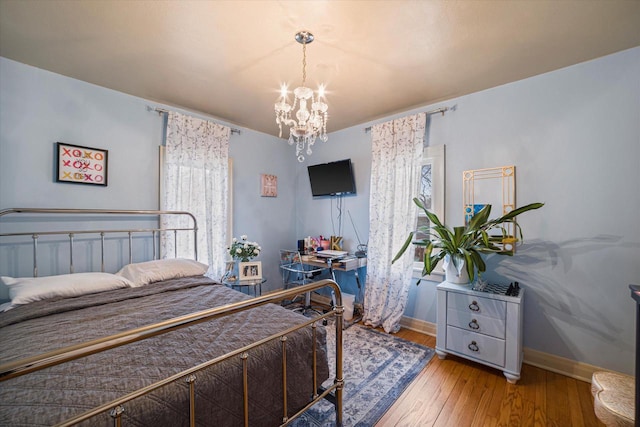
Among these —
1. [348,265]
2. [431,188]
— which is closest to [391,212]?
[431,188]

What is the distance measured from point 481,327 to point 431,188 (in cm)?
141

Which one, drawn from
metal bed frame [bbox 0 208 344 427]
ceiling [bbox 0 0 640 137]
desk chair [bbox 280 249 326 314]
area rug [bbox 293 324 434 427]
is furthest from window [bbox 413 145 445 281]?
metal bed frame [bbox 0 208 344 427]

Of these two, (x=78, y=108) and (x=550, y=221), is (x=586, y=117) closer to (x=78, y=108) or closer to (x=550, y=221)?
(x=550, y=221)

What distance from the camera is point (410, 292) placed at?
2973 mm

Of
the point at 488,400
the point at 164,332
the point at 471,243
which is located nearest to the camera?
the point at 164,332

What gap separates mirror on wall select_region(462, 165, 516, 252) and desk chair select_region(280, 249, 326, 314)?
72.1 inches

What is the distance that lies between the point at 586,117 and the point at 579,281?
1302 millimetres

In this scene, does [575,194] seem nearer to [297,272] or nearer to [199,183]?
[297,272]

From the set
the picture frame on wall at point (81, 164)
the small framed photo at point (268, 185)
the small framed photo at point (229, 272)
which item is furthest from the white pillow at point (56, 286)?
the small framed photo at point (268, 185)

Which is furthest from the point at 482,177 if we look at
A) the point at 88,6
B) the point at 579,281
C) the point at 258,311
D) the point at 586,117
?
the point at 88,6

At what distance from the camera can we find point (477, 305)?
2.14 m

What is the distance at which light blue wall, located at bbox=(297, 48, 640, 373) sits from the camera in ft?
6.30

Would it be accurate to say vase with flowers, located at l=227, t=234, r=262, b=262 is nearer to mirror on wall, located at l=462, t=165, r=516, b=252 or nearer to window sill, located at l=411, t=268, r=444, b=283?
window sill, located at l=411, t=268, r=444, b=283

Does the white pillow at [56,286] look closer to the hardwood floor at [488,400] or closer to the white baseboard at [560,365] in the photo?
the hardwood floor at [488,400]
